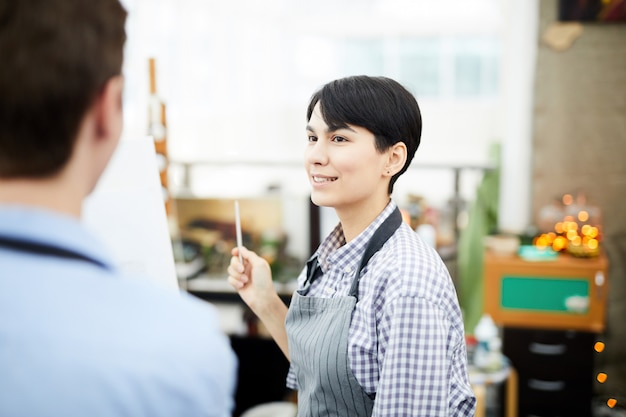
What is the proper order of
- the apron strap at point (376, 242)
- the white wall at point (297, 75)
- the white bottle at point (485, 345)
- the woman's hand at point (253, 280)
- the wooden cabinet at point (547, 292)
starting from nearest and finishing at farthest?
the apron strap at point (376, 242)
the woman's hand at point (253, 280)
the white bottle at point (485, 345)
the wooden cabinet at point (547, 292)
the white wall at point (297, 75)

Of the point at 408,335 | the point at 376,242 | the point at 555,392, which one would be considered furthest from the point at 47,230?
the point at 555,392

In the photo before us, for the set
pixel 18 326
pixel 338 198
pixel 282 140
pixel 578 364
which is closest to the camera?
pixel 18 326

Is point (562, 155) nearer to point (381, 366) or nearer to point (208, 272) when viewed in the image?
point (208, 272)

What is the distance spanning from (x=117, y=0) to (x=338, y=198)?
0.67m

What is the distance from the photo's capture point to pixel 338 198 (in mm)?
1199

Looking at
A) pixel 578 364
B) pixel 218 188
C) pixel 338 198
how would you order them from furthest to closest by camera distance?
pixel 218 188, pixel 578 364, pixel 338 198

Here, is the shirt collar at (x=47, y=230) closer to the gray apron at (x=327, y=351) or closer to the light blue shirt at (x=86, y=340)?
the light blue shirt at (x=86, y=340)

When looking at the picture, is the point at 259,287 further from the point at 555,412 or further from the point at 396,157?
the point at 555,412

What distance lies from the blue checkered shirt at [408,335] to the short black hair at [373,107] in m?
0.18

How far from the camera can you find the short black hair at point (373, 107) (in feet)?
3.80

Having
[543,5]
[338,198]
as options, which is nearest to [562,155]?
[543,5]

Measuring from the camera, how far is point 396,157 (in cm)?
121

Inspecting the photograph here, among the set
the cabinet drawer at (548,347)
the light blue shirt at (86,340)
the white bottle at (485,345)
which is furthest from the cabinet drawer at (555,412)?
the light blue shirt at (86,340)

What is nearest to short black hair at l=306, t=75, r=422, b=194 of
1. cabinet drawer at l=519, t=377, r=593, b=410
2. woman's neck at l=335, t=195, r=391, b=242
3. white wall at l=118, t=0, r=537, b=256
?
woman's neck at l=335, t=195, r=391, b=242
